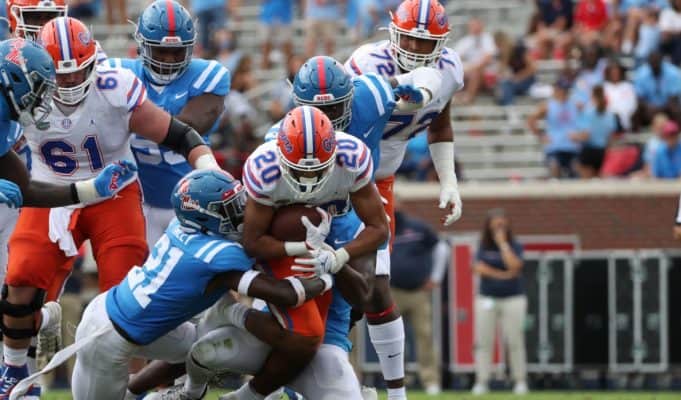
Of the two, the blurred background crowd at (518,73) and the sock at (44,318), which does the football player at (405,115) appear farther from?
the blurred background crowd at (518,73)

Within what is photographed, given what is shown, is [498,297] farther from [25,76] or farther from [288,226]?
[25,76]

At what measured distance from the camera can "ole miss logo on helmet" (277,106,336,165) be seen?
7.14m

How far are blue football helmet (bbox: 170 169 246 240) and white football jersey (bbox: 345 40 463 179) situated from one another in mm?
1553

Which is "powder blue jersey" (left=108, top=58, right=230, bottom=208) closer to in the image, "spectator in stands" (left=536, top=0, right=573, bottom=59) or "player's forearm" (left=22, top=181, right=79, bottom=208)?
"player's forearm" (left=22, top=181, right=79, bottom=208)

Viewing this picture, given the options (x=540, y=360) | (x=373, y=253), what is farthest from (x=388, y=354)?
(x=540, y=360)

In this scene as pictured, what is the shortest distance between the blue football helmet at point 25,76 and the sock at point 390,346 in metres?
2.23

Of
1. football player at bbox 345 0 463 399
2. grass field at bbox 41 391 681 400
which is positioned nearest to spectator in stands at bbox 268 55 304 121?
grass field at bbox 41 391 681 400

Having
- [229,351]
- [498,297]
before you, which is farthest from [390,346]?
[498,297]

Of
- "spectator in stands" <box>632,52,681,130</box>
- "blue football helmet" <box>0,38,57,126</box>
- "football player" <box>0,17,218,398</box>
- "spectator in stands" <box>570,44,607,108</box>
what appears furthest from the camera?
"spectator in stands" <box>570,44,607,108</box>

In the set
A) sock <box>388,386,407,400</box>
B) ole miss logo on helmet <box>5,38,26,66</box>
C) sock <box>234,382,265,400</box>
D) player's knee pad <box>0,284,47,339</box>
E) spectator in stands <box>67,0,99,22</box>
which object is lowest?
spectator in stands <box>67,0,99,22</box>

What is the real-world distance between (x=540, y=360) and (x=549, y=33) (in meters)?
4.50

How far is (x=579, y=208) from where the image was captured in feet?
54.0

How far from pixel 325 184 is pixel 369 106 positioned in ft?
3.15

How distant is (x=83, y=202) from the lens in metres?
8.02
